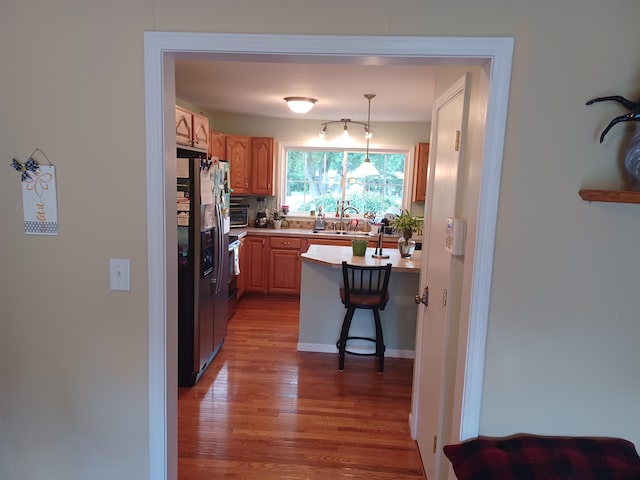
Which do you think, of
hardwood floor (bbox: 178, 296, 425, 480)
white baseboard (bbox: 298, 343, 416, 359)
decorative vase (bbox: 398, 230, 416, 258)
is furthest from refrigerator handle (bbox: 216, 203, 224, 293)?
decorative vase (bbox: 398, 230, 416, 258)

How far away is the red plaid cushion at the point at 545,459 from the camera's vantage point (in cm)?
130

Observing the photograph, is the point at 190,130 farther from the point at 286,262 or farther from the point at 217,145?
the point at 286,262

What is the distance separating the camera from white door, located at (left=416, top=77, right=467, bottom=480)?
6.11 feet

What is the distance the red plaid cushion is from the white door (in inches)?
17.7

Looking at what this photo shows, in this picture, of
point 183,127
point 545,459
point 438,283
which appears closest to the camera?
point 545,459

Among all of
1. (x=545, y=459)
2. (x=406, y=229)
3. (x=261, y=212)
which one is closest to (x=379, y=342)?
(x=406, y=229)

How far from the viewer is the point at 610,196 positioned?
1206 mm

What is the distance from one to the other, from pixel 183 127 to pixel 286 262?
8.80 feet

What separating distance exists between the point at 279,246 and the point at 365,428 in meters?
2.98

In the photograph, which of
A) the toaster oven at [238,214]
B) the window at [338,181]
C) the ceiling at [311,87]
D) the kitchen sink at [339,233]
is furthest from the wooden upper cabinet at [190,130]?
the window at [338,181]

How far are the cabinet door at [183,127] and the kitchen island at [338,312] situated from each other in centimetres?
136

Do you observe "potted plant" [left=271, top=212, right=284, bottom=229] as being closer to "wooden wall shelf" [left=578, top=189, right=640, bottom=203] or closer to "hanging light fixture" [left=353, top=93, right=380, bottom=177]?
"hanging light fixture" [left=353, top=93, right=380, bottom=177]

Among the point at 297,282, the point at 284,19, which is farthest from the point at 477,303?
the point at 297,282

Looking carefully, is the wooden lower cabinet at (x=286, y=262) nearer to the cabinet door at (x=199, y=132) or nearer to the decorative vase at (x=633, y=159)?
the cabinet door at (x=199, y=132)
